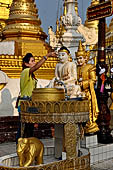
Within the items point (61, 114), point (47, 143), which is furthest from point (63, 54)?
point (47, 143)

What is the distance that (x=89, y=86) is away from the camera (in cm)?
540

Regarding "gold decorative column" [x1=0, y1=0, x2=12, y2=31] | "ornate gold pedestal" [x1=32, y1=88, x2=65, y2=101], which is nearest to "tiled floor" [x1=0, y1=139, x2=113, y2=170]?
"ornate gold pedestal" [x1=32, y1=88, x2=65, y2=101]

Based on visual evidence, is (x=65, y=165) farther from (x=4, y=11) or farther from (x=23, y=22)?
(x=4, y=11)

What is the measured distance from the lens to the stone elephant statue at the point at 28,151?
13.2ft

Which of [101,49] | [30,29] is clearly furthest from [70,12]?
[101,49]

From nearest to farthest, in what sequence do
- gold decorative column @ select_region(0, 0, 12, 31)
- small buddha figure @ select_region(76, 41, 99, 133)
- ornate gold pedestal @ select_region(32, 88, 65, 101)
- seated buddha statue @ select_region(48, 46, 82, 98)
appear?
ornate gold pedestal @ select_region(32, 88, 65, 101) < seated buddha statue @ select_region(48, 46, 82, 98) < small buddha figure @ select_region(76, 41, 99, 133) < gold decorative column @ select_region(0, 0, 12, 31)

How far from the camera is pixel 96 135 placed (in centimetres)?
542

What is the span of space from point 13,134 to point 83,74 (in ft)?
7.43

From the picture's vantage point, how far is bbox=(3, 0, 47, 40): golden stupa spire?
28.9 ft

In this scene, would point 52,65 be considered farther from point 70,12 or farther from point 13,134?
point 70,12

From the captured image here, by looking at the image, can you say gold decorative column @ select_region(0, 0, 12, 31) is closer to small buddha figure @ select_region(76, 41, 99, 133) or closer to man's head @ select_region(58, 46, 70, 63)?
small buddha figure @ select_region(76, 41, 99, 133)

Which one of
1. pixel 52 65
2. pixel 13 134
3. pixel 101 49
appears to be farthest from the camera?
pixel 52 65

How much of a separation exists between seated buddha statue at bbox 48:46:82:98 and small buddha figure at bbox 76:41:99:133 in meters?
0.78

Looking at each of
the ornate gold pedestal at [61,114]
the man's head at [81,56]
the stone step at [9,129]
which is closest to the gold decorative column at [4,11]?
the stone step at [9,129]
